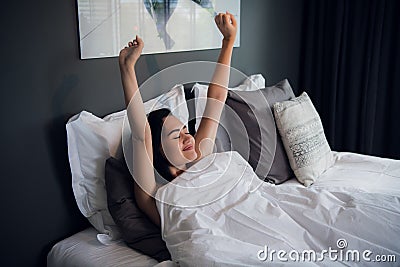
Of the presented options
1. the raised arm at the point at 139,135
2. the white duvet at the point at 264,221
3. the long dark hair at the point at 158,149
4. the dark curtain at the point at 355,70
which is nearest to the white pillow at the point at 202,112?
the white duvet at the point at 264,221

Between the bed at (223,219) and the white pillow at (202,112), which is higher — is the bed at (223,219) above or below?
below

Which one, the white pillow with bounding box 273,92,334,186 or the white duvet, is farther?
the white pillow with bounding box 273,92,334,186

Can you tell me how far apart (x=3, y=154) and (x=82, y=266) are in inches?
18.3

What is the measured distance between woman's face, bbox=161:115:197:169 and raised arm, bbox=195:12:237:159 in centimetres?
12

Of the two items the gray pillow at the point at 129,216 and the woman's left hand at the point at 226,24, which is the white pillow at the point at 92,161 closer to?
the gray pillow at the point at 129,216

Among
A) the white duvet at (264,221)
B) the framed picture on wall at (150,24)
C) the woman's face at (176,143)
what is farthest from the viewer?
the framed picture on wall at (150,24)

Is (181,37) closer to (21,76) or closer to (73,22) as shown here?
(73,22)

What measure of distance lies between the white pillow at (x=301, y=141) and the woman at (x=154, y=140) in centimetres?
46

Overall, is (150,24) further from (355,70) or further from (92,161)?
(355,70)

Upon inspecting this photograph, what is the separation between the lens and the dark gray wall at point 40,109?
146 cm

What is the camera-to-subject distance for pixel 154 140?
5.19 feet

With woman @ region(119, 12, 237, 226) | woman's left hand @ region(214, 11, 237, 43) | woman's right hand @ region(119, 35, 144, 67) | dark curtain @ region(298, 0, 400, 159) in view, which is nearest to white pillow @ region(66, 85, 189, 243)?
woman @ region(119, 12, 237, 226)

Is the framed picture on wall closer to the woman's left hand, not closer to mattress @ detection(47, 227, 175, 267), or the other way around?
the woman's left hand

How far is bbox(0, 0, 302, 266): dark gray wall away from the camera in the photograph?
1.46 meters
